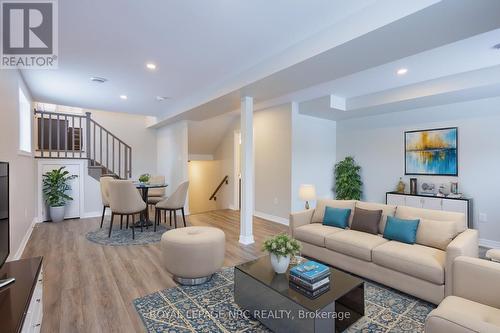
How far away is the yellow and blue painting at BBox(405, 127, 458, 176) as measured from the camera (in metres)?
4.49

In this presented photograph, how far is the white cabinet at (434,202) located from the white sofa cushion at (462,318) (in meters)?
3.14

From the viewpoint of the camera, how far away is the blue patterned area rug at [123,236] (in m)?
4.10

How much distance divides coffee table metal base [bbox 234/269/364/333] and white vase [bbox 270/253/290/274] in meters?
0.21

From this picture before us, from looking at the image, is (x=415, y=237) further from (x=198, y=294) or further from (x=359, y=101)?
(x=359, y=101)

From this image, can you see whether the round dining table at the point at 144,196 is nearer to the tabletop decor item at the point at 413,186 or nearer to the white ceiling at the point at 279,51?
the white ceiling at the point at 279,51

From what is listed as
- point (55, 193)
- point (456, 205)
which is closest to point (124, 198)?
point (55, 193)

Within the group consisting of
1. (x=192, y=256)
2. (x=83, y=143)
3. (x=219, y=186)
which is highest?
(x=83, y=143)

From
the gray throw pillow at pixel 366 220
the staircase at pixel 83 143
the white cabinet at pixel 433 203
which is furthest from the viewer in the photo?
the staircase at pixel 83 143

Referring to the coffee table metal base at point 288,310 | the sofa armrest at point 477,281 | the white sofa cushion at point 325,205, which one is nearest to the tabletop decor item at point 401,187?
the white sofa cushion at point 325,205

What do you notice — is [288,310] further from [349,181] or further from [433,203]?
[349,181]

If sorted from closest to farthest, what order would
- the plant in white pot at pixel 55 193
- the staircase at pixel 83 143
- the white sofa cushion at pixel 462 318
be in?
1. the white sofa cushion at pixel 462 318
2. the plant in white pot at pixel 55 193
3. the staircase at pixel 83 143

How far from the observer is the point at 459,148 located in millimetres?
4406

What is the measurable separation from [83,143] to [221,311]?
641 centimetres

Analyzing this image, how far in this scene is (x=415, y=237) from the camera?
9.08 feet
